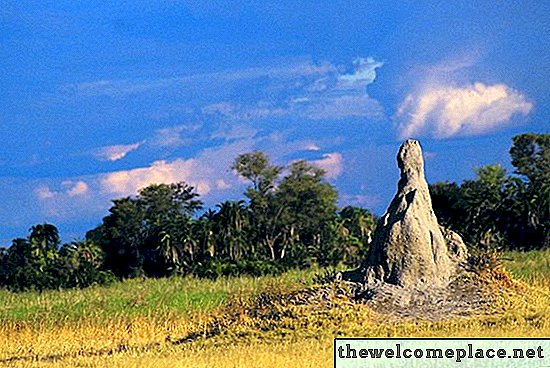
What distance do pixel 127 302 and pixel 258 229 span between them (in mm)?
28368

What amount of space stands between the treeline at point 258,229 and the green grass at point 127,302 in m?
7.89

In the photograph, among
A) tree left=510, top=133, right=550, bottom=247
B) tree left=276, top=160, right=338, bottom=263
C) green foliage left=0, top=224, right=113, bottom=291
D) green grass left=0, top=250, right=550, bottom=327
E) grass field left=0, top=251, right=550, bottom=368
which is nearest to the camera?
grass field left=0, top=251, right=550, bottom=368

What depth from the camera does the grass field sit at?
1506cm

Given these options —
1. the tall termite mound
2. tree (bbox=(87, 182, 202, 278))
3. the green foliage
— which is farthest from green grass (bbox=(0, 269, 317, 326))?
tree (bbox=(87, 182, 202, 278))

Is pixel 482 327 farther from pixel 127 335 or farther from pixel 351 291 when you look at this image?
pixel 127 335

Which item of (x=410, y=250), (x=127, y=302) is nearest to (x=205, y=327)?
(x=410, y=250)

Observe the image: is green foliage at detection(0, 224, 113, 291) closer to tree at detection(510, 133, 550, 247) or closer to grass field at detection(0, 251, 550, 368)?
grass field at detection(0, 251, 550, 368)

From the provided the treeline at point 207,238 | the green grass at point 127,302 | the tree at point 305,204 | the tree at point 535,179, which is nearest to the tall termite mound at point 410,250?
the green grass at point 127,302

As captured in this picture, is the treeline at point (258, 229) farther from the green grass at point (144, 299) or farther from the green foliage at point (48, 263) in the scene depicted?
the green grass at point (144, 299)

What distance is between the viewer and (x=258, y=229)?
58.1 metres

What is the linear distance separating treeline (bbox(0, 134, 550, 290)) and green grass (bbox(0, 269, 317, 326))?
789 centimetres

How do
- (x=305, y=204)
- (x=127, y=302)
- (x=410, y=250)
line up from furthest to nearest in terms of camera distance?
(x=305, y=204), (x=127, y=302), (x=410, y=250)

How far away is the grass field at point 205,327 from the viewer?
1506 cm

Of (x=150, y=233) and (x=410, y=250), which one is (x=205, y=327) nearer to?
(x=410, y=250)
